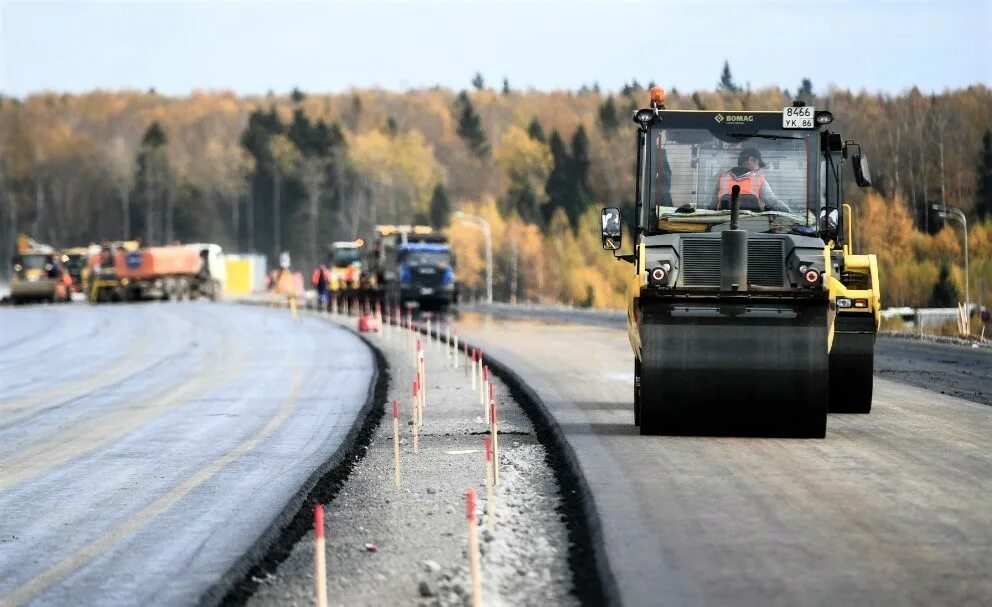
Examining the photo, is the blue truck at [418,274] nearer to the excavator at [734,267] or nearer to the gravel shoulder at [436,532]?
the gravel shoulder at [436,532]

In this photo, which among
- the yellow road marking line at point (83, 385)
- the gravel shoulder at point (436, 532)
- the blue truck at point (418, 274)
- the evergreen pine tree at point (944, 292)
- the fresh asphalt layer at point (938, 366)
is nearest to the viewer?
the gravel shoulder at point (436, 532)

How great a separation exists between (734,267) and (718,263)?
0.18 m

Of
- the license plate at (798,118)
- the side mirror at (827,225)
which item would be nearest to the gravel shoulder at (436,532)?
the side mirror at (827,225)

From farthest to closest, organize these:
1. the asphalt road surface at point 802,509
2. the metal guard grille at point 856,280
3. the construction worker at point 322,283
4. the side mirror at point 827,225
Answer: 1. the construction worker at point 322,283
2. the metal guard grille at point 856,280
3. the side mirror at point 827,225
4. the asphalt road surface at point 802,509

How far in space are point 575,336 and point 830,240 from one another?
29.1 m

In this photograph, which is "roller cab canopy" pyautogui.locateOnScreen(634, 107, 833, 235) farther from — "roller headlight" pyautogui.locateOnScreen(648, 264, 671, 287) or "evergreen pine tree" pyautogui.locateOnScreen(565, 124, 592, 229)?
"evergreen pine tree" pyautogui.locateOnScreen(565, 124, 592, 229)

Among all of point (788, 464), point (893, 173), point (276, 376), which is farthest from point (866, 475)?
point (893, 173)

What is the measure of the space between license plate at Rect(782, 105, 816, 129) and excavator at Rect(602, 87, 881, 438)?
0.7 inches

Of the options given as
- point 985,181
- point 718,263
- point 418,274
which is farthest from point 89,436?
point 985,181

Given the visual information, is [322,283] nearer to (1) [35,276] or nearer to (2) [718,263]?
(1) [35,276]

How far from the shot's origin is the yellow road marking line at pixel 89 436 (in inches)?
764

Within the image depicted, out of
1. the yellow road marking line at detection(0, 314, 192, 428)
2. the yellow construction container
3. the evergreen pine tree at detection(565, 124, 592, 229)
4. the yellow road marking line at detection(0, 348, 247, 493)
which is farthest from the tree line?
the yellow road marking line at detection(0, 348, 247, 493)

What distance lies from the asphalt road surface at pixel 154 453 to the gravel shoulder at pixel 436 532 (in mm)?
638

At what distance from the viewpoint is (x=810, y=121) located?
19.1 meters
